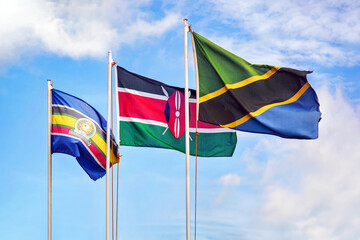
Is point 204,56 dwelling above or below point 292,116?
above

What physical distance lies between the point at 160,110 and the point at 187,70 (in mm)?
2555

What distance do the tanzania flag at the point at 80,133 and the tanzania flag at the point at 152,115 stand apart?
5.05 ft

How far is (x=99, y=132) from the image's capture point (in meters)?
20.3

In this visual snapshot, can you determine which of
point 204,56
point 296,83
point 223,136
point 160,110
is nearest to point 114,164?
point 160,110

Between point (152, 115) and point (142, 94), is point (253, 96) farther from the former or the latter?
point (142, 94)

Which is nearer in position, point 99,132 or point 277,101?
point 277,101

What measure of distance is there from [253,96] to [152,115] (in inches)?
143

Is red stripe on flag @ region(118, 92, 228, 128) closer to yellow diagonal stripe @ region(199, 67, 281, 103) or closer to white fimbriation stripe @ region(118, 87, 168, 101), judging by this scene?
white fimbriation stripe @ region(118, 87, 168, 101)

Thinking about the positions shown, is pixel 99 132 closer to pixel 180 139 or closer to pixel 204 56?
pixel 180 139

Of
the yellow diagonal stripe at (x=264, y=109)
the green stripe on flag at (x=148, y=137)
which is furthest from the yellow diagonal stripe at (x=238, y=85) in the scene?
the green stripe on flag at (x=148, y=137)

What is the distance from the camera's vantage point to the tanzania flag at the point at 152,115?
1850cm

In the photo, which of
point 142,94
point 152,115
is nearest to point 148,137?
point 152,115

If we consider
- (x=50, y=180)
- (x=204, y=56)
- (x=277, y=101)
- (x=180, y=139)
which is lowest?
(x=50, y=180)

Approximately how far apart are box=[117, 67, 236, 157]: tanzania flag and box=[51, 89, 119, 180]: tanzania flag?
5.05 feet
